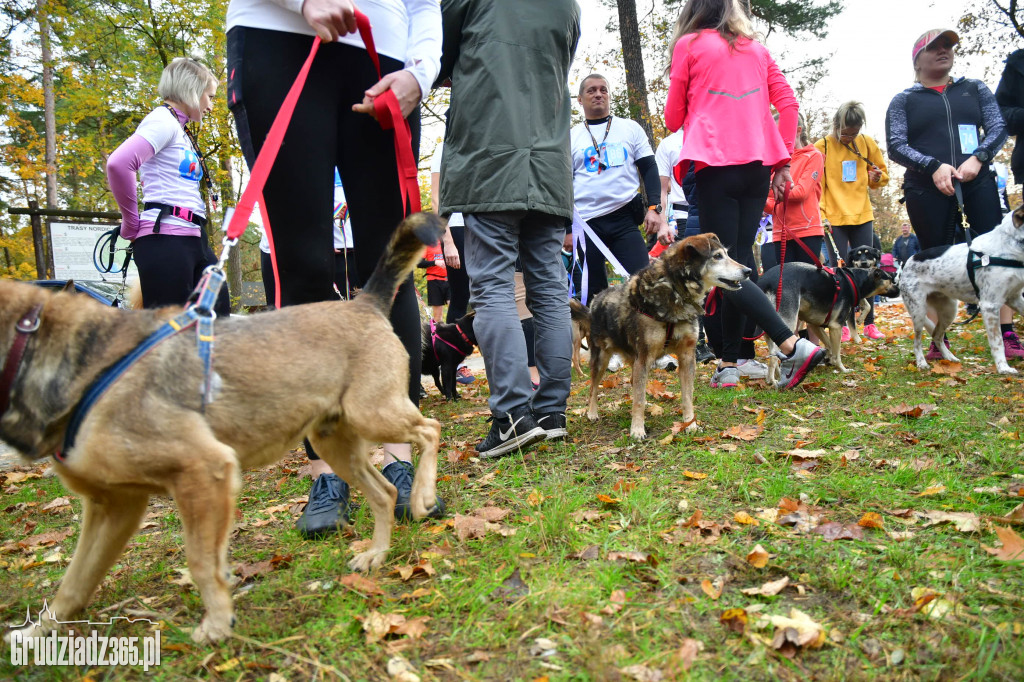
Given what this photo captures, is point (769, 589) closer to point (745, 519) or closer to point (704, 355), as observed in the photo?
point (745, 519)

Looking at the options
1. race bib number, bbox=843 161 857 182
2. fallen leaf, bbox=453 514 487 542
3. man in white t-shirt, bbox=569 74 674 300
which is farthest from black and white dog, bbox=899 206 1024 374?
fallen leaf, bbox=453 514 487 542

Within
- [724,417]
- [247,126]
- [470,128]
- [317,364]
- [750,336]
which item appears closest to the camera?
[317,364]

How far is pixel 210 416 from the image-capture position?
2.00 meters

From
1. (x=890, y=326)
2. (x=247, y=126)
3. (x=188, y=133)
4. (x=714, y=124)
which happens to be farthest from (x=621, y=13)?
(x=247, y=126)

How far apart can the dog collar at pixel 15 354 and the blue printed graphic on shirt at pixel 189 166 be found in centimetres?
312

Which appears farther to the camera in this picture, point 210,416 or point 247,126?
point 247,126

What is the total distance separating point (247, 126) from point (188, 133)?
8.43 ft

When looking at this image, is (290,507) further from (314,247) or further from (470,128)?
(470,128)

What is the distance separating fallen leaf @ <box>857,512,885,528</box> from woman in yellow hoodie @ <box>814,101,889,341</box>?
6.32 metres

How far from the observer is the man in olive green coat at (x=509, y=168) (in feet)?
11.9

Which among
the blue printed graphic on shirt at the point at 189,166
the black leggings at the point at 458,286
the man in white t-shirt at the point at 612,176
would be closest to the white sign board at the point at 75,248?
the black leggings at the point at 458,286

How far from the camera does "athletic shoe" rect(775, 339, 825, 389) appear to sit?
4914 mm

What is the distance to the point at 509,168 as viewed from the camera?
3621 millimetres

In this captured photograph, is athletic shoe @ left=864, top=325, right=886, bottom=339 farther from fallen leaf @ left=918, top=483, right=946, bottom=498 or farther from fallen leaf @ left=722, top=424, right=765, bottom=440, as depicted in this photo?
fallen leaf @ left=918, top=483, right=946, bottom=498
